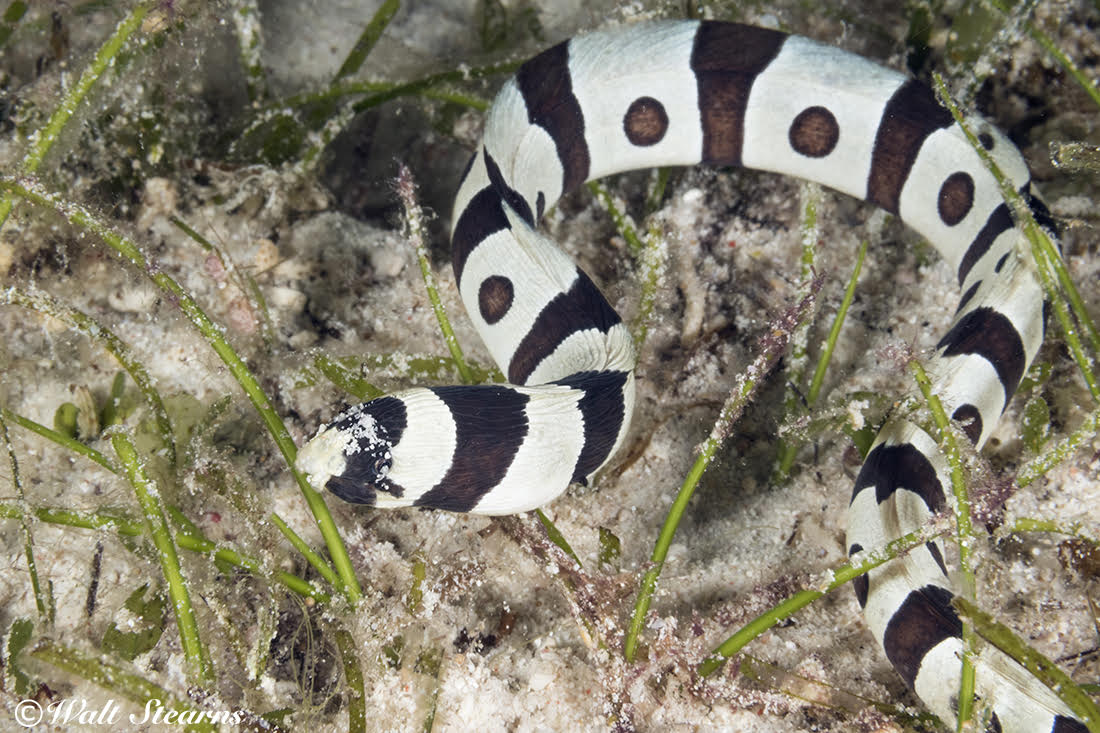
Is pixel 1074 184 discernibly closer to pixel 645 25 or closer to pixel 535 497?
pixel 645 25

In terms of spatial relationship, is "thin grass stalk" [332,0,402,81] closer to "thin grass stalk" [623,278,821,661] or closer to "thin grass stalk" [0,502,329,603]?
"thin grass stalk" [0,502,329,603]

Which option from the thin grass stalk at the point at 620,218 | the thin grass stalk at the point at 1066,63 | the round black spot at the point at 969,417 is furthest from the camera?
the thin grass stalk at the point at 620,218

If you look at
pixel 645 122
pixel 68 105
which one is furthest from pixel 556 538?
pixel 68 105

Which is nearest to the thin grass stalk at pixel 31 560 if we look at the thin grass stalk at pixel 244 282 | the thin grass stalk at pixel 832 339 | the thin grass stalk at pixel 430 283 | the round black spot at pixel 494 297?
the thin grass stalk at pixel 244 282

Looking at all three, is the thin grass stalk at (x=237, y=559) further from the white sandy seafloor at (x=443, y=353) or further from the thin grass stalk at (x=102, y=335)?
the thin grass stalk at (x=102, y=335)

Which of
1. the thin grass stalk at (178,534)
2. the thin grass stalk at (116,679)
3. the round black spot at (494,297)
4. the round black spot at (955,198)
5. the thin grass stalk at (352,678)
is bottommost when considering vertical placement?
the thin grass stalk at (116,679)

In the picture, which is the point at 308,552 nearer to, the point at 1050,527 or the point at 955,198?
A: the point at 1050,527
